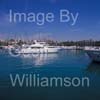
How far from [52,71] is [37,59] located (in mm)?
246

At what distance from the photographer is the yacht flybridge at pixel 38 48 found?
4.50 m

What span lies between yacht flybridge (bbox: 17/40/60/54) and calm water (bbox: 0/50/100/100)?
0.06 metres

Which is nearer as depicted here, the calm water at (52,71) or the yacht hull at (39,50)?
the calm water at (52,71)

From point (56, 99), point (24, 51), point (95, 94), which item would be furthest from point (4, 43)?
point (95, 94)

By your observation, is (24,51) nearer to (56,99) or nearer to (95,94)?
(56,99)

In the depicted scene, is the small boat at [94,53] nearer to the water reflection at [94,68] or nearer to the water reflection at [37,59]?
the water reflection at [94,68]

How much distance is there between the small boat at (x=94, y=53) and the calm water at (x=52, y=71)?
53 mm

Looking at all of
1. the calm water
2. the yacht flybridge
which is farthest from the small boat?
the yacht flybridge

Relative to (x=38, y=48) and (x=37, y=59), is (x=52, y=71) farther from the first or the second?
(x=38, y=48)

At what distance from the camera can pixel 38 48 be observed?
4547 mm

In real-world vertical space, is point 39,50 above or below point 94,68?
above

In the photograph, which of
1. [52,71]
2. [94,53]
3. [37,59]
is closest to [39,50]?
[37,59]

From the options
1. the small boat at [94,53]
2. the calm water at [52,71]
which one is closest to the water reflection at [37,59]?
the calm water at [52,71]

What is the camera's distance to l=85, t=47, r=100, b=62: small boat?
4422 millimetres
